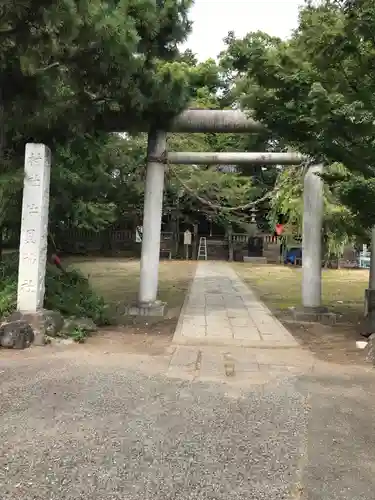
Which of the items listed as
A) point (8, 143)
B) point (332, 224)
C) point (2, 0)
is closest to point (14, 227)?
point (8, 143)

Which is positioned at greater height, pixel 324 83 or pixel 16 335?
pixel 324 83

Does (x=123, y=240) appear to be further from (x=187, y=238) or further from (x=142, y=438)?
(x=142, y=438)

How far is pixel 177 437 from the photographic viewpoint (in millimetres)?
3424

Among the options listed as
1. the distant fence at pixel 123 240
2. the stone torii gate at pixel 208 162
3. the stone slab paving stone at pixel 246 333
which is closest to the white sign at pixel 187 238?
the distant fence at pixel 123 240

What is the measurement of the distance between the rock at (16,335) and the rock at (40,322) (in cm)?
11

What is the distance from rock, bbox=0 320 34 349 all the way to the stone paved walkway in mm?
1953

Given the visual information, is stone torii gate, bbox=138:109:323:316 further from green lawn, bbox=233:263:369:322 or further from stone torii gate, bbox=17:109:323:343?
green lawn, bbox=233:263:369:322

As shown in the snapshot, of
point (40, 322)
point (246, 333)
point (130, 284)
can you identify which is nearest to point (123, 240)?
point (130, 284)

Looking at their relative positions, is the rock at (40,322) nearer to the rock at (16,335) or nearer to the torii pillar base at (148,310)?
the rock at (16,335)

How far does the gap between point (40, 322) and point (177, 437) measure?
353 cm

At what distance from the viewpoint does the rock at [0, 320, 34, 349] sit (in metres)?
6.00

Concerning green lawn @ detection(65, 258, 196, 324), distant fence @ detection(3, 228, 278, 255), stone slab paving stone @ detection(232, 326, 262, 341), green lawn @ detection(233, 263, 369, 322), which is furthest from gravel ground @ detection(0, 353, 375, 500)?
distant fence @ detection(3, 228, 278, 255)

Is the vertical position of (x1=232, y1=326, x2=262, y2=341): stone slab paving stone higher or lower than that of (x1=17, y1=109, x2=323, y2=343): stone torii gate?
lower

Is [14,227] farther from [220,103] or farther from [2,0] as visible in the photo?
[220,103]
